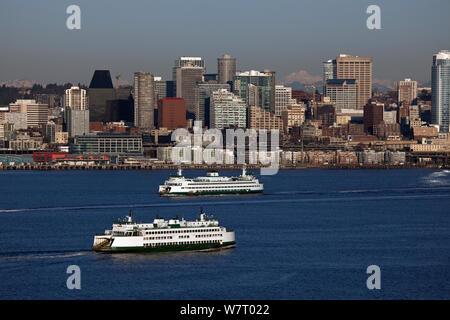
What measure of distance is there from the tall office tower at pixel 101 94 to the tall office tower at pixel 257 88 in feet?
65.2

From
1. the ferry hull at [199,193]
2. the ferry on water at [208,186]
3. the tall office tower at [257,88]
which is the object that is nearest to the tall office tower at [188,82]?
the tall office tower at [257,88]

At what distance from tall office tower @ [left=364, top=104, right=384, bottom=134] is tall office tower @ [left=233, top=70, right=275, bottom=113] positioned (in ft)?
54.1

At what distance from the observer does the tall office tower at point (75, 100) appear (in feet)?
540

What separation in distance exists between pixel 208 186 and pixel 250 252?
26.2 metres

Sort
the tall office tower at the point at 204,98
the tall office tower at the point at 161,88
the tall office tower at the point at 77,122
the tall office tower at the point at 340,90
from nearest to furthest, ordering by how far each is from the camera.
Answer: the tall office tower at the point at 77,122 → the tall office tower at the point at 204,98 → the tall office tower at the point at 161,88 → the tall office tower at the point at 340,90

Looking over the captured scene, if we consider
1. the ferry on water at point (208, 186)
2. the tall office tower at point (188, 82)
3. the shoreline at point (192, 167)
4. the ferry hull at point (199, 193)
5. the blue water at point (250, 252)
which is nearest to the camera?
the blue water at point (250, 252)

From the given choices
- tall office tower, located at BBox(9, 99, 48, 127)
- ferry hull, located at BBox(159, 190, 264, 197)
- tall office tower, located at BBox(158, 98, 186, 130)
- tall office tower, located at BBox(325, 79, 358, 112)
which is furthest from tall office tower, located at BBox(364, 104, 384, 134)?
ferry hull, located at BBox(159, 190, 264, 197)

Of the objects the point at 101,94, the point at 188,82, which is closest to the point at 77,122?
the point at 101,94

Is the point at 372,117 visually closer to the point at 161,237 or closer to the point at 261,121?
the point at 261,121

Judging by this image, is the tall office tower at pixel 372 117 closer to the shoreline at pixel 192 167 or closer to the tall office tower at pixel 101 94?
the tall office tower at pixel 101 94

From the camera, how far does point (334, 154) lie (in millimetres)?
121312

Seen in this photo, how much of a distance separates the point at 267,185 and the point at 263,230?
106 feet
